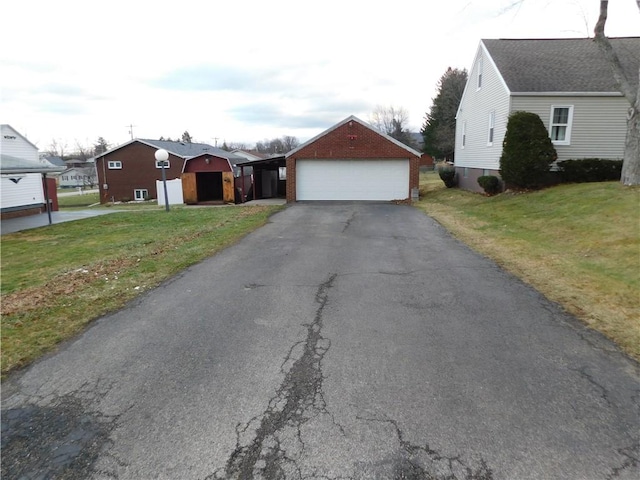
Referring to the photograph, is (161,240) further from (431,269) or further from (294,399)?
(294,399)

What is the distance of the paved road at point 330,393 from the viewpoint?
2.60m

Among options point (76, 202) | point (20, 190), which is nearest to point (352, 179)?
point (20, 190)

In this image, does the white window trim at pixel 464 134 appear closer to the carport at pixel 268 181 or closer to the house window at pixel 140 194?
the carport at pixel 268 181

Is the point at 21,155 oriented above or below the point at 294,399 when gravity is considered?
above

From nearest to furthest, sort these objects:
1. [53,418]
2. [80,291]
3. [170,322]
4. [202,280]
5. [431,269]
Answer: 1. [53,418]
2. [170,322]
3. [80,291]
4. [202,280]
5. [431,269]

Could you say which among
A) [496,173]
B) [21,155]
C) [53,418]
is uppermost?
[21,155]

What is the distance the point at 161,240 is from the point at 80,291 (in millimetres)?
4574

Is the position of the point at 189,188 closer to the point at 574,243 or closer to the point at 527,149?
the point at 527,149

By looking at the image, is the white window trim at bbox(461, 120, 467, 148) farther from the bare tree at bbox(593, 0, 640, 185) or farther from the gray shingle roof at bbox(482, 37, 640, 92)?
the bare tree at bbox(593, 0, 640, 185)

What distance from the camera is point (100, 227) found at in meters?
14.2

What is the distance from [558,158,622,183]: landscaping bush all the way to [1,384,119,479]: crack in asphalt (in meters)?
18.0

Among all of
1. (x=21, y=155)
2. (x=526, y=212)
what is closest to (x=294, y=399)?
(x=526, y=212)

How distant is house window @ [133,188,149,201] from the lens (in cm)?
4059

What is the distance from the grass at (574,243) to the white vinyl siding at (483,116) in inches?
139
